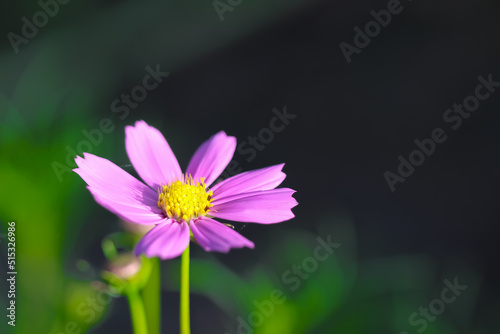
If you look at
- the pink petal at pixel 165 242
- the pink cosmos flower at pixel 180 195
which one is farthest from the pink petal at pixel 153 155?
the pink petal at pixel 165 242

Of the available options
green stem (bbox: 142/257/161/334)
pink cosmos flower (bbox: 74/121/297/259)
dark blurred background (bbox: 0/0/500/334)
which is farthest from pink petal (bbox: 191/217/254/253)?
dark blurred background (bbox: 0/0/500/334)

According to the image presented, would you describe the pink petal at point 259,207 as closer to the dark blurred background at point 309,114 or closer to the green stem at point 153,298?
the green stem at point 153,298

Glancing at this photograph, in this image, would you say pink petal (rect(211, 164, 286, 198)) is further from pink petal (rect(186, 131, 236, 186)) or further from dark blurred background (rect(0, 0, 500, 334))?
dark blurred background (rect(0, 0, 500, 334))

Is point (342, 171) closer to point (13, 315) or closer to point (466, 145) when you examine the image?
Answer: point (466, 145)

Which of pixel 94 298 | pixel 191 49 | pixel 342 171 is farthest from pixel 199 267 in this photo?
pixel 191 49

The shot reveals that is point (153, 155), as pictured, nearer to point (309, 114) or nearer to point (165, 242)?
point (165, 242)

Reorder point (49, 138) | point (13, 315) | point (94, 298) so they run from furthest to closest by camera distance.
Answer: point (49, 138)
point (13, 315)
point (94, 298)
